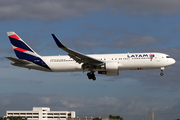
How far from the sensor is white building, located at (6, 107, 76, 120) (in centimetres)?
19112

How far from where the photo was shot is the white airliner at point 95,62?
166ft

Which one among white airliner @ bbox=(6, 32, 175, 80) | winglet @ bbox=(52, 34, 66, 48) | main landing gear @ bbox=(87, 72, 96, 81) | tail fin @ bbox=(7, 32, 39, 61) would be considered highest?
tail fin @ bbox=(7, 32, 39, 61)

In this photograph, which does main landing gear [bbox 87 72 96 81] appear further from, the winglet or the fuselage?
the winglet

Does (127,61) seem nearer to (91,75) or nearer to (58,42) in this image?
(91,75)

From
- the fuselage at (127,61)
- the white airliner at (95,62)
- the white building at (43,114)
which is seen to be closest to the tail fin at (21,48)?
the white airliner at (95,62)

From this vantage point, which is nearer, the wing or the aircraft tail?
the wing

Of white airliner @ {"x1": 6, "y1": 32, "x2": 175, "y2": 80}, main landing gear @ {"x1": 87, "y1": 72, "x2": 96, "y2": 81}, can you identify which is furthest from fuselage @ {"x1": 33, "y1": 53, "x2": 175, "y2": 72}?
main landing gear @ {"x1": 87, "y1": 72, "x2": 96, "y2": 81}

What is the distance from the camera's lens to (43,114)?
19450 centimetres

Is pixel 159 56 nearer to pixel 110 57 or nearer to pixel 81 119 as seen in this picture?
pixel 110 57

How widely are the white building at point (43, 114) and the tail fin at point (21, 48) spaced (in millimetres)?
140263

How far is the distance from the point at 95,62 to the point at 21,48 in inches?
641

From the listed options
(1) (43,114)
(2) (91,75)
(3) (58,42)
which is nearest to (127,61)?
(2) (91,75)

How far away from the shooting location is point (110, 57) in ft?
170

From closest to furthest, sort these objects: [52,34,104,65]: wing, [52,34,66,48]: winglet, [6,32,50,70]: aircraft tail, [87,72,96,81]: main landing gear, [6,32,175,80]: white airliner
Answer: [52,34,66,48]: winglet
[52,34,104,65]: wing
[6,32,175,80]: white airliner
[6,32,50,70]: aircraft tail
[87,72,96,81]: main landing gear
